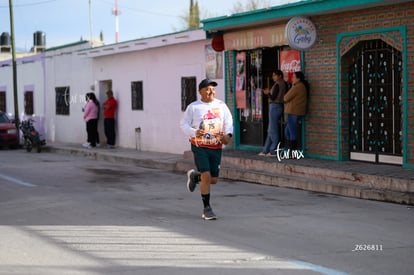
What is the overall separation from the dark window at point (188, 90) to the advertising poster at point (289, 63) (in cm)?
414

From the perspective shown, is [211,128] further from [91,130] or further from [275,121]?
[91,130]

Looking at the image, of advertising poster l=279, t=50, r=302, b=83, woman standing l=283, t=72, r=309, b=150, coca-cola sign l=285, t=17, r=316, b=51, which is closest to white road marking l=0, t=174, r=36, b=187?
woman standing l=283, t=72, r=309, b=150

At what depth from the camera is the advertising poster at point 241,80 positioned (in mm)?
18188

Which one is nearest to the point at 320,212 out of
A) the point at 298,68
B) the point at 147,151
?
the point at 298,68

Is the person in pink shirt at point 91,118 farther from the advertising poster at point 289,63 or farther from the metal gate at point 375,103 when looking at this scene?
the metal gate at point 375,103

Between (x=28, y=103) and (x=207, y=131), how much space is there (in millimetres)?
24849

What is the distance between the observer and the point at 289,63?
16.4 meters

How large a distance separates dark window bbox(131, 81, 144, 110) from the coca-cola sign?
909 cm

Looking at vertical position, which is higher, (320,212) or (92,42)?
(92,42)

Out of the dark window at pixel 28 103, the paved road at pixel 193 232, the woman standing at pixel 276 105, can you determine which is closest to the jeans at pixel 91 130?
the dark window at pixel 28 103

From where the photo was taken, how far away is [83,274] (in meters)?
6.74

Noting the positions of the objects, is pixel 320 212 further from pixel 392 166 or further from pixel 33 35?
pixel 33 35

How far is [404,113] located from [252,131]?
543 centimetres

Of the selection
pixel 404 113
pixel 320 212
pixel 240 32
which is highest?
pixel 240 32
